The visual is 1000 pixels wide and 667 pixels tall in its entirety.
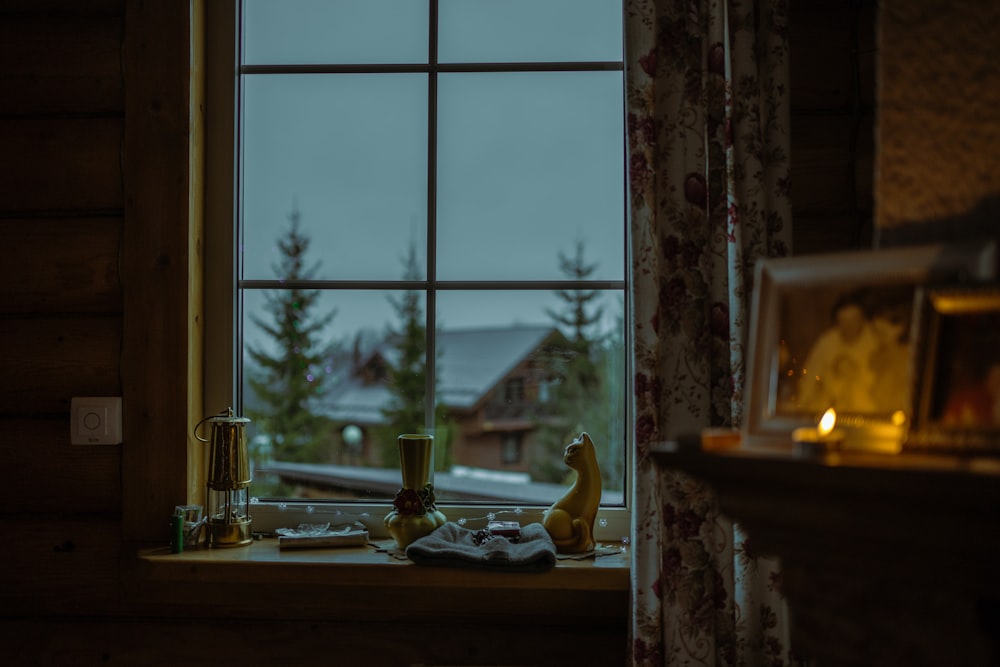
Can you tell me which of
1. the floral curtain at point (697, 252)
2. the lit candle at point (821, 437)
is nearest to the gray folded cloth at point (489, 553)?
the floral curtain at point (697, 252)

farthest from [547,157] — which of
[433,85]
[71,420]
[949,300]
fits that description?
[71,420]

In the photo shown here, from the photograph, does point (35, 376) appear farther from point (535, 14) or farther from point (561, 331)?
point (535, 14)

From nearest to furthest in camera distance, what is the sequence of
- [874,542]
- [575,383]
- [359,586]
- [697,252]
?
[874,542], [697,252], [359,586], [575,383]

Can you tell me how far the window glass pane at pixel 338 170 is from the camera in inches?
71.9

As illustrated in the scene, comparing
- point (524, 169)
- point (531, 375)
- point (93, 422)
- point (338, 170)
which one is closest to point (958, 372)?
point (531, 375)

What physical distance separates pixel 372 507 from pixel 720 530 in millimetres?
802

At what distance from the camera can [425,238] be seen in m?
1.81

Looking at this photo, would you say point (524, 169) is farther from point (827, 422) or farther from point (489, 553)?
point (827, 422)

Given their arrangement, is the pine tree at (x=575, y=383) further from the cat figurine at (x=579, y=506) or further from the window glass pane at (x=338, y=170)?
the window glass pane at (x=338, y=170)

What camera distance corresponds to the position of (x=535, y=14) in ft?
5.98

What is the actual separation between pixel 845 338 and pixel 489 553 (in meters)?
0.81

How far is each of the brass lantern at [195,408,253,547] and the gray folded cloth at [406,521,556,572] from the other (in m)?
0.40

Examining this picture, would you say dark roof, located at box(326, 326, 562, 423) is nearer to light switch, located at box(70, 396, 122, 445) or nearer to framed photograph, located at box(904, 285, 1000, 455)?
light switch, located at box(70, 396, 122, 445)

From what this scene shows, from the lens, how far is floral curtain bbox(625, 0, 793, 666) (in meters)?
1.40
